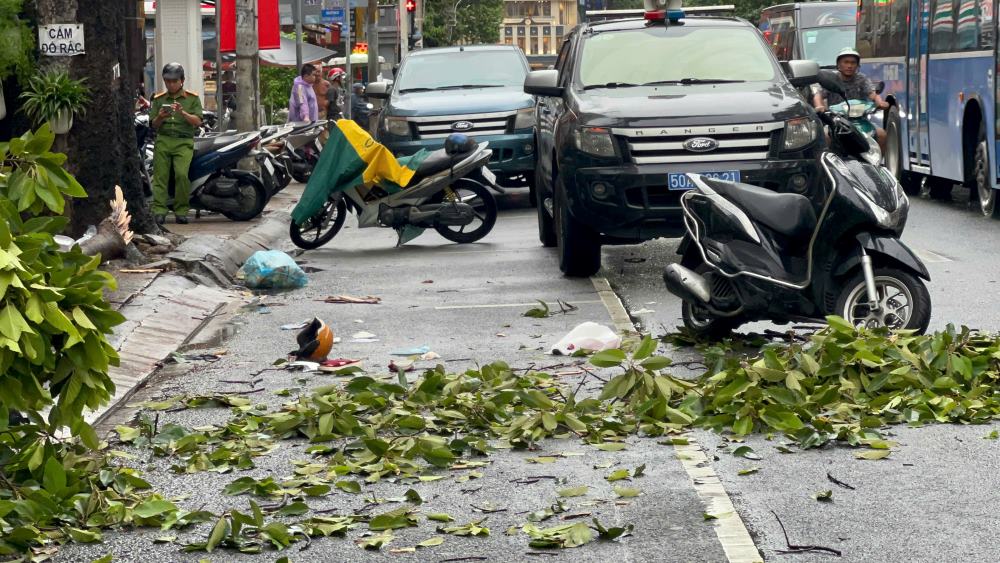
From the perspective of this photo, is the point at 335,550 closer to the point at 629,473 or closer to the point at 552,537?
the point at 552,537

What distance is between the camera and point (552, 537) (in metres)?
5.08

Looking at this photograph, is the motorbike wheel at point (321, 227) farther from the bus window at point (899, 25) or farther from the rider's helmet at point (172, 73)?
the bus window at point (899, 25)

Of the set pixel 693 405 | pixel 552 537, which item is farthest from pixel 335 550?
pixel 693 405

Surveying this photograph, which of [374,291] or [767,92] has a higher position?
[767,92]

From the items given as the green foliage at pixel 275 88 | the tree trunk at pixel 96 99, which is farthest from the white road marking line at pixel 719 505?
the green foliage at pixel 275 88

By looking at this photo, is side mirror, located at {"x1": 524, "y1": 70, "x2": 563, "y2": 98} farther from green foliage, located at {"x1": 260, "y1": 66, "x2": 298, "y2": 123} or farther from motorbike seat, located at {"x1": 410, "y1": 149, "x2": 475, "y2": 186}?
green foliage, located at {"x1": 260, "y1": 66, "x2": 298, "y2": 123}

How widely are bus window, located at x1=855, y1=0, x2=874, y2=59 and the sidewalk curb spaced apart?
11.4m

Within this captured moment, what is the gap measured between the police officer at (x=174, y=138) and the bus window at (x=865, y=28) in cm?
1117

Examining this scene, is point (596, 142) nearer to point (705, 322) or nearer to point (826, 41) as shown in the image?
point (705, 322)

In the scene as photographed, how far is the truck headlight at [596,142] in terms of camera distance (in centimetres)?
1194

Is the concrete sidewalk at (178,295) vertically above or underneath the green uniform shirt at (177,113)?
underneath

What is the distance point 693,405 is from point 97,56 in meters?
7.88

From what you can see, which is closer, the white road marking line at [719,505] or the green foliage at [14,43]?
the white road marking line at [719,505]

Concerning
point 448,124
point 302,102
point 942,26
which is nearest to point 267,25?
point 302,102
